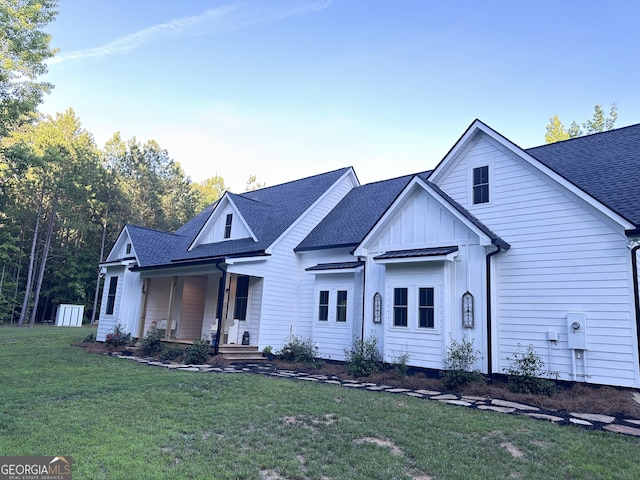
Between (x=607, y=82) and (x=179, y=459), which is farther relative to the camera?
(x=607, y=82)

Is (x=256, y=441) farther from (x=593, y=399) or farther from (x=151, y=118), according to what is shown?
(x=151, y=118)

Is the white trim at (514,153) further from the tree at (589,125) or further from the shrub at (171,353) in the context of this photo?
the tree at (589,125)

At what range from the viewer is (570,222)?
28.9 feet

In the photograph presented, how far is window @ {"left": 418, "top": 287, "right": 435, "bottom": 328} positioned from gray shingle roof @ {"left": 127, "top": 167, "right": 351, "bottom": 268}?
5.72m

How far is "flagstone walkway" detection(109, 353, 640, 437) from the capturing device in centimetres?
597

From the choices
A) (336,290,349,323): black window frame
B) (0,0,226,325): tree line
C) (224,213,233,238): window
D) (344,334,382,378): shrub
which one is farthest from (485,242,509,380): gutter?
(0,0,226,325): tree line

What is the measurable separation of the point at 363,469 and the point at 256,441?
1.45 m

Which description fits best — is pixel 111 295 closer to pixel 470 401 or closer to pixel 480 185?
pixel 480 185

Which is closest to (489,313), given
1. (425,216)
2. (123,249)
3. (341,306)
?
(425,216)

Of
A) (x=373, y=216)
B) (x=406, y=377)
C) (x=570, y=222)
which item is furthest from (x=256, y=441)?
(x=373, y=216)

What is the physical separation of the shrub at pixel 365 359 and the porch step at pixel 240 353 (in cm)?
354

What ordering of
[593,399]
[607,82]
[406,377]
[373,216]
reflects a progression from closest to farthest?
[593,399], [406,377], [373,216], [607,82]

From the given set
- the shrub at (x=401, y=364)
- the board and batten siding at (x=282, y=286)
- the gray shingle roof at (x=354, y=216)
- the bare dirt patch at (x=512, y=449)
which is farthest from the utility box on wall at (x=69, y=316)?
the bare dirt patch at (x=512, y=449)

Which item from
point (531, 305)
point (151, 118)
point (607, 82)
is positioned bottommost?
point (531, 305)
